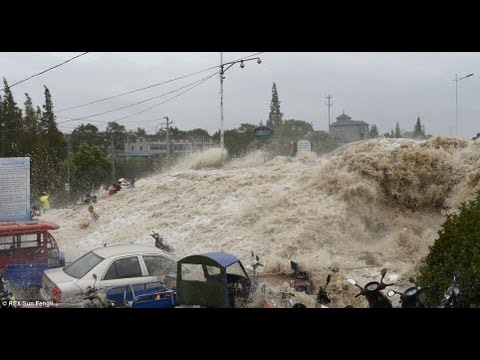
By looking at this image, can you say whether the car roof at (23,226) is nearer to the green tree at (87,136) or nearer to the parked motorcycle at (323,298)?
the green tree at (87,136)

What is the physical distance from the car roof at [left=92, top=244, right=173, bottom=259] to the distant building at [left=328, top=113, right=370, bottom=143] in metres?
2.14

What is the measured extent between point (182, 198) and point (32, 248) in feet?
5.75

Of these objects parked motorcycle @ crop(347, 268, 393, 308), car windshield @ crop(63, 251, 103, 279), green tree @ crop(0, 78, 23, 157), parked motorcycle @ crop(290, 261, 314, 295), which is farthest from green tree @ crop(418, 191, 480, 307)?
green tree @ crop(0, 78, 23, 157)

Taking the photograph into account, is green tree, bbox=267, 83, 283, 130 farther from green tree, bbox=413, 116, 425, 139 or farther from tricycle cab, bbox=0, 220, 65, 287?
tricycle cab, bbox=0, 220, 65, 287

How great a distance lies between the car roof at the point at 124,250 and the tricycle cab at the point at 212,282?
0.40m

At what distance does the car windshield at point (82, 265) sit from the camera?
4.38m

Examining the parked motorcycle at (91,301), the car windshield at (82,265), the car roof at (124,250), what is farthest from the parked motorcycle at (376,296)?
the car windshield at (82,265)

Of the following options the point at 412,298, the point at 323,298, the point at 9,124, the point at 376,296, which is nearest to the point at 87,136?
the point at 9,124
